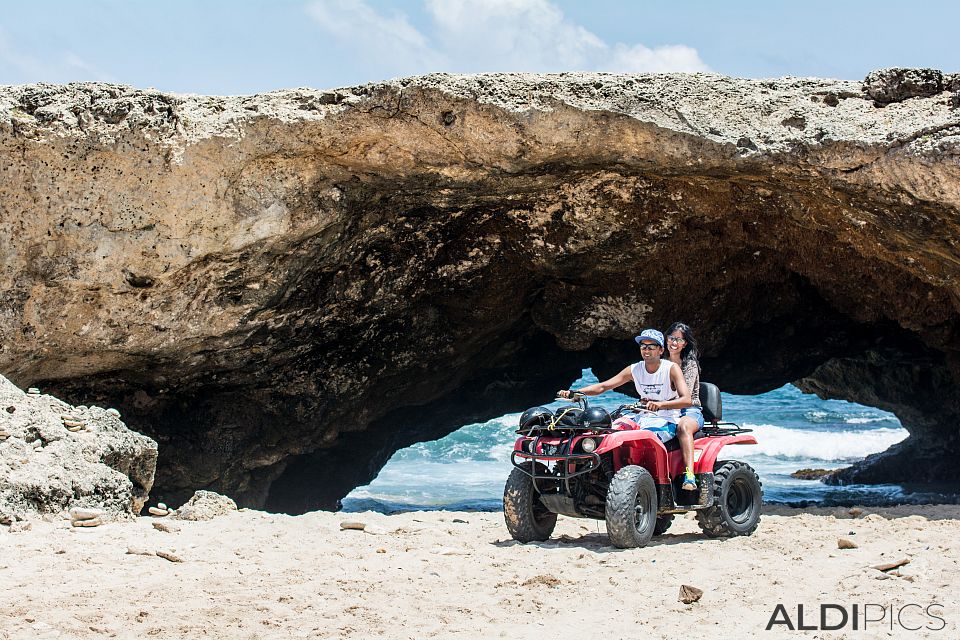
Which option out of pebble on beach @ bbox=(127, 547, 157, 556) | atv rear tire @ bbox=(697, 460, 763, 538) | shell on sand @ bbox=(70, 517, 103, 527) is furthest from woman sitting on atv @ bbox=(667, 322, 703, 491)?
shell on sand @ bbox=(70, 517, 103, 527)

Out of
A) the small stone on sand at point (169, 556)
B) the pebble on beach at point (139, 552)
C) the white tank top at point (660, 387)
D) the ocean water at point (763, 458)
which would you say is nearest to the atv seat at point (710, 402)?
the white tank top at point (660, 387)

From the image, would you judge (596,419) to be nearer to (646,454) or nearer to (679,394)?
(646,454)

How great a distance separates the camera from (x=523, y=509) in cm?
566

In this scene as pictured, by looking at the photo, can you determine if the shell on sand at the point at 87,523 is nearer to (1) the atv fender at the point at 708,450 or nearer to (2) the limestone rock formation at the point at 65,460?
(2) the limestone rock formation at the point at 65,460

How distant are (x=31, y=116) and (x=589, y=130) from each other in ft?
14.4

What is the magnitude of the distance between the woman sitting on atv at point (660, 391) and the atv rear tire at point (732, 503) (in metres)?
0.32

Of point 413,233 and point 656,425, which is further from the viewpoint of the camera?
point 413,233

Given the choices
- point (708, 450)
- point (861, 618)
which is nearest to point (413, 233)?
point (708, 450)

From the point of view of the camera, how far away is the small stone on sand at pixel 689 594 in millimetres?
4080

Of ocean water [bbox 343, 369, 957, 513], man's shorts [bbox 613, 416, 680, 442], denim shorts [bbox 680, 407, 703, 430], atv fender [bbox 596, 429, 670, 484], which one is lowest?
ocean water [bbox 343, 369, 957, 513]

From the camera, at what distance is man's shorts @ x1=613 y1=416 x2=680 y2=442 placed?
5.67 meters

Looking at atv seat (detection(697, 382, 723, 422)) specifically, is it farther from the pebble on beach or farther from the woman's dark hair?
the pebble on beach

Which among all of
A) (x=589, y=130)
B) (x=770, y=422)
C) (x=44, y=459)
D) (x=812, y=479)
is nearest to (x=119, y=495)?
(x=44, y=459)

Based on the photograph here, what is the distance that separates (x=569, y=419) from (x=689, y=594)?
156 centimetres
